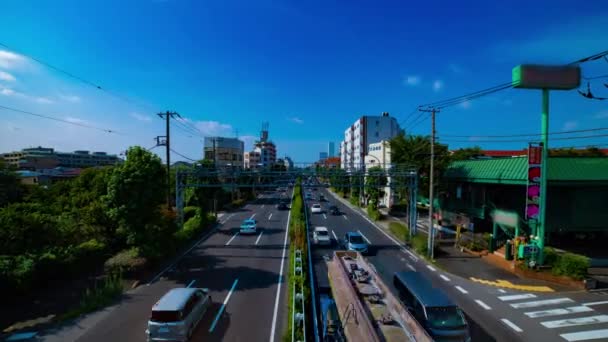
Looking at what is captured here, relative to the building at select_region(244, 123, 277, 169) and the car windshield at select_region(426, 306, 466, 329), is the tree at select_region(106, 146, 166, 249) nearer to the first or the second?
the car windshield at select_region(426, 306, 466, 329)

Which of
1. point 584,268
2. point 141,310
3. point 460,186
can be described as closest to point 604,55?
point 584,268

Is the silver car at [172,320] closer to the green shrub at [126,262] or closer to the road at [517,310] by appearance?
the road at [517,310]

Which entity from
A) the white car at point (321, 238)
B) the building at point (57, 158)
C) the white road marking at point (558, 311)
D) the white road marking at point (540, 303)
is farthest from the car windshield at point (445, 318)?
the building at point (57, 158)

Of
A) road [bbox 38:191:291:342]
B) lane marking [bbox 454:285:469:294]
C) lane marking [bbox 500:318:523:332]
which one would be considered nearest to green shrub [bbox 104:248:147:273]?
road [bbox 38:191:291:342]

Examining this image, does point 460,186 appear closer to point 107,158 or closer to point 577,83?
point 577,83

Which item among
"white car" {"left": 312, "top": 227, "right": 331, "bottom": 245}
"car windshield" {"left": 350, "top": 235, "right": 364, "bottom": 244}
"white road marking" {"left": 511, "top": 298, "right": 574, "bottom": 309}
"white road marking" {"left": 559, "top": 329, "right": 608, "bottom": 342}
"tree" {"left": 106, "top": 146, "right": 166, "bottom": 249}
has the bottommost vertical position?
"white road marking" {"left": 511, "top": 298, "right": 574, "bottom": 309}
